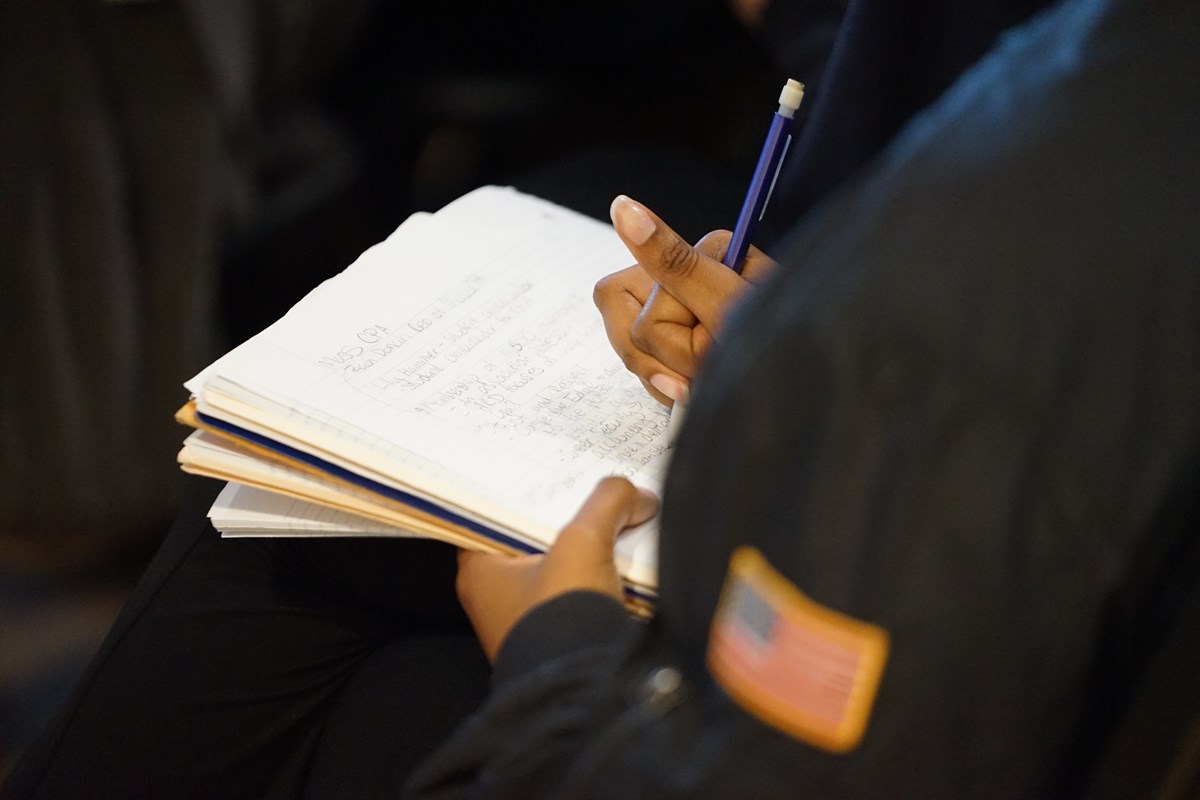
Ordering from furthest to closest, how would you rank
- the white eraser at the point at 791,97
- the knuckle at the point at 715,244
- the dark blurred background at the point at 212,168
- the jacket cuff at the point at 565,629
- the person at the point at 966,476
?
the dark blurred background at the point at 212,168 → the knuckle at the point at 715,244 → the white eraser at the point at 791,97 → the jacket cuff at the point at 565,629 → the person at the point at 966,476

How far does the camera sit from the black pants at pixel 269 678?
0.66 meters

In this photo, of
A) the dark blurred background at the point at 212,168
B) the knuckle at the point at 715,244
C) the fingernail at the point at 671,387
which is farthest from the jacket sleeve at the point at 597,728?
the dark blurred background at the point at 212,168

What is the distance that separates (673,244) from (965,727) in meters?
0.31

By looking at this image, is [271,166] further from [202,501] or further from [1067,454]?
[1067,454]

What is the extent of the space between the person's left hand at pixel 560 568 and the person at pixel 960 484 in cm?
7

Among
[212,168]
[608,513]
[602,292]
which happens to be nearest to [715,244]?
[602,292]

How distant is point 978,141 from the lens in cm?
37

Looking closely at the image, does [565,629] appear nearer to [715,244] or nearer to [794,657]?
[794,657]

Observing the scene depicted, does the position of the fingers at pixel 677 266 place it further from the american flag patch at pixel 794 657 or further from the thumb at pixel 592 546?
the american flag patch at pixel 794 657

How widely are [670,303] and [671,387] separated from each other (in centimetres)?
5

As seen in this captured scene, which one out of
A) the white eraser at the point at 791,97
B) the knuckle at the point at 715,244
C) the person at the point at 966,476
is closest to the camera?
the person at the point at 966,476

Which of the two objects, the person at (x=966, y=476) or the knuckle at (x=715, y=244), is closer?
the person at (x=966, y=476)

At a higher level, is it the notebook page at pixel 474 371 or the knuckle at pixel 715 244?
the knuckle at pixel 715 244

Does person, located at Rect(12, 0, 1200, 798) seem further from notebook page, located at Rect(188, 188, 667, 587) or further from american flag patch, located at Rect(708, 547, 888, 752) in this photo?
notebook page, located at Rect(188, 188, 667, 587)
